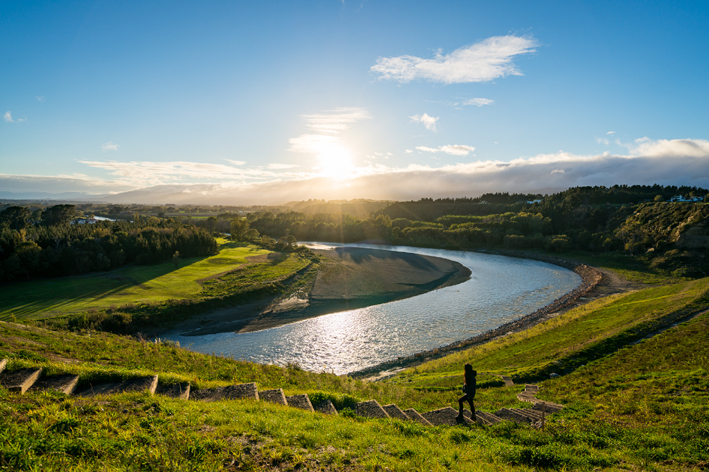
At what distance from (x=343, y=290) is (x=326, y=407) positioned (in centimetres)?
3418

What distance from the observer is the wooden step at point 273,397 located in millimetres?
9784

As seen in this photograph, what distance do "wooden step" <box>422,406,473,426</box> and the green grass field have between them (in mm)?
32811

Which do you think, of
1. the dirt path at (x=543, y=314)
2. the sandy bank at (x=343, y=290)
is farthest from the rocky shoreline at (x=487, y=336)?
the sandy bank at (x=343, y=290)

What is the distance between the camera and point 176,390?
9648 millimetres

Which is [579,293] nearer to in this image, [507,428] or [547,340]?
[547,340]

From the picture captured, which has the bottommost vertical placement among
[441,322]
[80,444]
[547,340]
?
[441,322]

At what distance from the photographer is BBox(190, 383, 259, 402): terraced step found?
9.60 metres

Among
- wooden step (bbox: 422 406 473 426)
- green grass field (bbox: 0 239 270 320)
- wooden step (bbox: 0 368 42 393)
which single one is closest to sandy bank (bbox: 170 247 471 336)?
green grass field (bbox: 0 239 270 320)

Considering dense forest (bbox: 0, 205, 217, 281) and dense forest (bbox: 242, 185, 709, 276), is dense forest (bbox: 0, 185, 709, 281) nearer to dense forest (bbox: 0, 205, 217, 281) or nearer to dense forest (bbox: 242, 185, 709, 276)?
dense forest (bbox: 0, 205, 217, 281)

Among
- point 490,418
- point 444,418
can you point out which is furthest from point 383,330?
point 490,418

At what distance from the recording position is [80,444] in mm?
4863

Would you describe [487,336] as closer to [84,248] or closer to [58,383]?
[58,383]

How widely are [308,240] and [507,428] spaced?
112996mm

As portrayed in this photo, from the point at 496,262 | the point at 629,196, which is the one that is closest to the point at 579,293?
the point at 496,262
